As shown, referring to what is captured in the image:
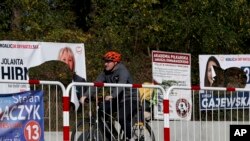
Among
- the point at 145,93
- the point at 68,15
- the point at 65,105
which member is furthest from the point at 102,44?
the point at 65,105

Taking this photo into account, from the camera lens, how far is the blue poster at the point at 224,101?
1105 centimetres

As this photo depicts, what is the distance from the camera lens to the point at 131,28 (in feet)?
82.4

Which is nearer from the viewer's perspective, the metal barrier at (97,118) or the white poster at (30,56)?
the metal barrier at (97,118)

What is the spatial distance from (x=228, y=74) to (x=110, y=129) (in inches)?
429

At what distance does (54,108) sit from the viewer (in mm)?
9727

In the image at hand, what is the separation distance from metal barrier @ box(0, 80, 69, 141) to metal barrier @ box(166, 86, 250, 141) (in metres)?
2.11

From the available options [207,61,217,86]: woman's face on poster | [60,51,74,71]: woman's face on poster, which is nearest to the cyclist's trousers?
[60,51,74,71]: woman's face on poster

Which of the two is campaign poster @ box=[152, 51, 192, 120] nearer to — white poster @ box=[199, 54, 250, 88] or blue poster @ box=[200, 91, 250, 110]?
white poster @ box=[199, 54, 250, 88]

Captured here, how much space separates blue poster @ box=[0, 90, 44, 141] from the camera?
27.9 ft

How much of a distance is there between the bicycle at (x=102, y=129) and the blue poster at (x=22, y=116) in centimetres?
135

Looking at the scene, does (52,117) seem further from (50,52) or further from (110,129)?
(50,52)

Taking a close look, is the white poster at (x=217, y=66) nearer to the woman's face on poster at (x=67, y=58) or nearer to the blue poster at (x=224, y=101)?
the woman's face on poster at (x=67, y=58)

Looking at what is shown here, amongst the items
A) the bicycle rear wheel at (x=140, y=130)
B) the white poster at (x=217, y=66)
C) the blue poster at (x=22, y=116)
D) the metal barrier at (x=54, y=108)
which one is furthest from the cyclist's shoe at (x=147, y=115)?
the white poster at (x=217, y=66)

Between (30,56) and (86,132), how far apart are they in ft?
15.4
